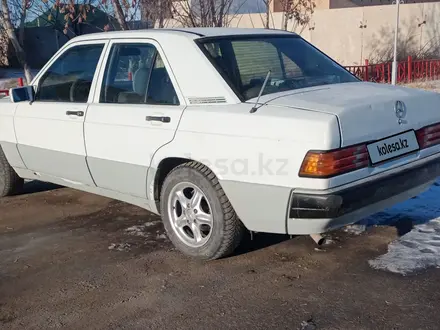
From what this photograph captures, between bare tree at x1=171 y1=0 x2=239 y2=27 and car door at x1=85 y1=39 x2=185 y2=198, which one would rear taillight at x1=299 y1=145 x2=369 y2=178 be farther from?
bare tree at x1=171 y1=0 x2=239 y2=27

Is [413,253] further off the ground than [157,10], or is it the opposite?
[157,10]

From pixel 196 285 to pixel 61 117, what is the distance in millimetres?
2113

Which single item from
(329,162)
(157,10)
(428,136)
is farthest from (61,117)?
(157,10)

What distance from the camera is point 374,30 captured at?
2169 centimetres

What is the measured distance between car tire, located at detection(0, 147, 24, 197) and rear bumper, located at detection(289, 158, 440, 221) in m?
3.71

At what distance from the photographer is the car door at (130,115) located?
13.2ft

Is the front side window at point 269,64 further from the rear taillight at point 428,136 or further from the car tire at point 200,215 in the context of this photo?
the rear taillight at point 428,136

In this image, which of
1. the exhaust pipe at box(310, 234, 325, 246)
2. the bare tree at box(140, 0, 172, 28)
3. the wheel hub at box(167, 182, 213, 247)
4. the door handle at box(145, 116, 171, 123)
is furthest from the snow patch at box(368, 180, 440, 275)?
the bare tree at box(140, 0, 172, 28)

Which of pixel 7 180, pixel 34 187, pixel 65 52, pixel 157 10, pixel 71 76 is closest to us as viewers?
pixel 71 76

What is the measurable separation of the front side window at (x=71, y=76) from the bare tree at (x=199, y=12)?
7698 mm

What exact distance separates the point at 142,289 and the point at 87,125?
1.61 metres

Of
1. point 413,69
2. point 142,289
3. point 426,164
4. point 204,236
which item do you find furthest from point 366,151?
point 413,69

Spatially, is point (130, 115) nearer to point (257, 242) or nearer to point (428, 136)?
point (257, 242)

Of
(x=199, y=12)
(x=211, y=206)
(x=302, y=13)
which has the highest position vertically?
(x=302, y=13)
